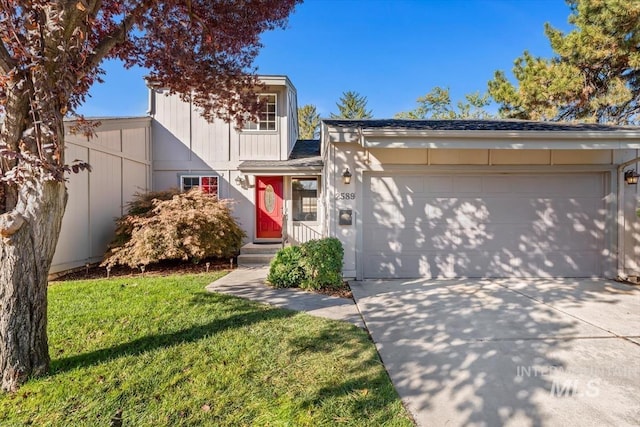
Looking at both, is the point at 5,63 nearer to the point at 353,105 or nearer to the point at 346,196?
the point at 346,196

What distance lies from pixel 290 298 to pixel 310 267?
79 cm

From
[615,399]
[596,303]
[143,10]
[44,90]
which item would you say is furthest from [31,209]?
Answer: [596,303]

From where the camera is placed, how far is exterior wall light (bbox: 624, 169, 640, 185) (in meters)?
6.36

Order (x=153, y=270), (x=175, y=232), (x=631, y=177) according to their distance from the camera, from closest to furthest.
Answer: (x=631, y=177) < (x=175, y=232) < (x=153, y=270)

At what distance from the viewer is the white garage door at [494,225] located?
657 centimetres

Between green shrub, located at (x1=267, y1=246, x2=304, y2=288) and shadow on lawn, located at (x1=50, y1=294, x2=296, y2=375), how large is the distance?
1227 mm

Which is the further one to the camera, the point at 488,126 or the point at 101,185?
the point at 101,185

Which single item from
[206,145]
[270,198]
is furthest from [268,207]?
[206,145]

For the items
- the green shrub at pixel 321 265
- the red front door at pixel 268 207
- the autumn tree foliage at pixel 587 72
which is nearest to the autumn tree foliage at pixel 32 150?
the green shrub at pixel 321 265

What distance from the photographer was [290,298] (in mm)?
5125

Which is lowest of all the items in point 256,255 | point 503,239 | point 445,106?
point 256,255

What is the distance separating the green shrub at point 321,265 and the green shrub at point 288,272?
0.12m

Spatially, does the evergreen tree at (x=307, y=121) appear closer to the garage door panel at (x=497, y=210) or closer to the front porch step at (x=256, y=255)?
the front porch step at (x=256, y=255)

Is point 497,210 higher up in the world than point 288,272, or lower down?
higher up
